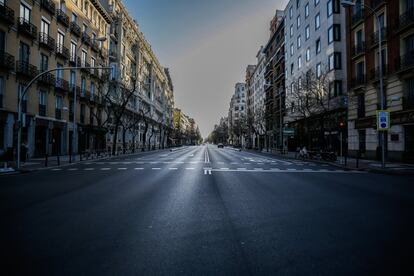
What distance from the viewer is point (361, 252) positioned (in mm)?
3850

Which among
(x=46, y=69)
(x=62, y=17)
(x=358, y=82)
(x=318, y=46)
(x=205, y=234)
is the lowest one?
(x=205, y=234)

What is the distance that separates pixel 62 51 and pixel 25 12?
559 centimetres

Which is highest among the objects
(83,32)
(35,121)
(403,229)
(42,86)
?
(83,32)

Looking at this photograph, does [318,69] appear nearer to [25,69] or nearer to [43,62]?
[43,62]

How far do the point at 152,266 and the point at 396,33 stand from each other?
27.1 metres

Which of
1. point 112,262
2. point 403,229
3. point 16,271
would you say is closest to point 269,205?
point 403,229

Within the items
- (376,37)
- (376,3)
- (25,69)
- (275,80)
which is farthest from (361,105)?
(25,69)

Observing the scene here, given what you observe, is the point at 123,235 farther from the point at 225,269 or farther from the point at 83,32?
the point at 83,32

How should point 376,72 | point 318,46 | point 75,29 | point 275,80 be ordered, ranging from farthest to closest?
point 275,80 < point 318,46 < point 75,29 < point 376,72

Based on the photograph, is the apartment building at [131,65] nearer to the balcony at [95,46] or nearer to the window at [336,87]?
the balcony at [95,46]

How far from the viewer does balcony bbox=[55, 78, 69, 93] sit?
1137 inches

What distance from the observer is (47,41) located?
88.9 feet

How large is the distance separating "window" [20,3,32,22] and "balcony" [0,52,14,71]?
4.62m

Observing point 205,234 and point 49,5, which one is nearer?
point 205,234
